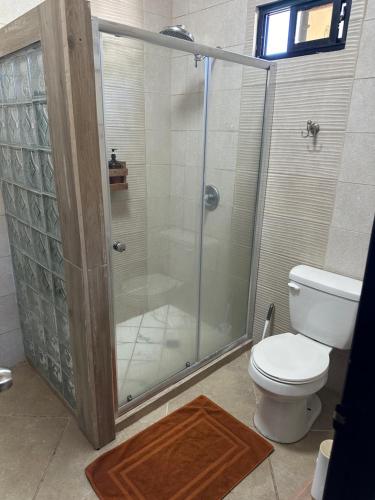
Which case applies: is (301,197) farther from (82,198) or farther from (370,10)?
(82,198)

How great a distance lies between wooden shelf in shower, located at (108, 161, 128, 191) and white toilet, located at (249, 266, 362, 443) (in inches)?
40.7

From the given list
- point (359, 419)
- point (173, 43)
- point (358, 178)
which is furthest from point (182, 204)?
point (359, 419)

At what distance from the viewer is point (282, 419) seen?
5.52 ft

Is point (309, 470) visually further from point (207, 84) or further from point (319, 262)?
point (207, 84)

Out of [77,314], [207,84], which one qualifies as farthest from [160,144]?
[77,314]

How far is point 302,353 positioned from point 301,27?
171 centimetres

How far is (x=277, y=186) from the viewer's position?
203 cm

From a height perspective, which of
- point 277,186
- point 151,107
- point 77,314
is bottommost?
point 77,314

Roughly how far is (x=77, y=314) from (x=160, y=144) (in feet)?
3.74

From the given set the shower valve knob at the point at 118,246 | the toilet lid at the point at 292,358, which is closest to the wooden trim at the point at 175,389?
the toilet lid at the point at 292,358

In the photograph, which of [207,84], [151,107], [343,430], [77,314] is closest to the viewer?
[343,430]

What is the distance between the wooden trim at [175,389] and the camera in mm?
1756

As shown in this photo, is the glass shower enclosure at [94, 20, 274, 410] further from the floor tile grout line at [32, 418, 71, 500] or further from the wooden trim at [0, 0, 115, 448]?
the floor tile grout line at [32, 418, 71, 500]

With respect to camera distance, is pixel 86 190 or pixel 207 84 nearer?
pixel 86 190
